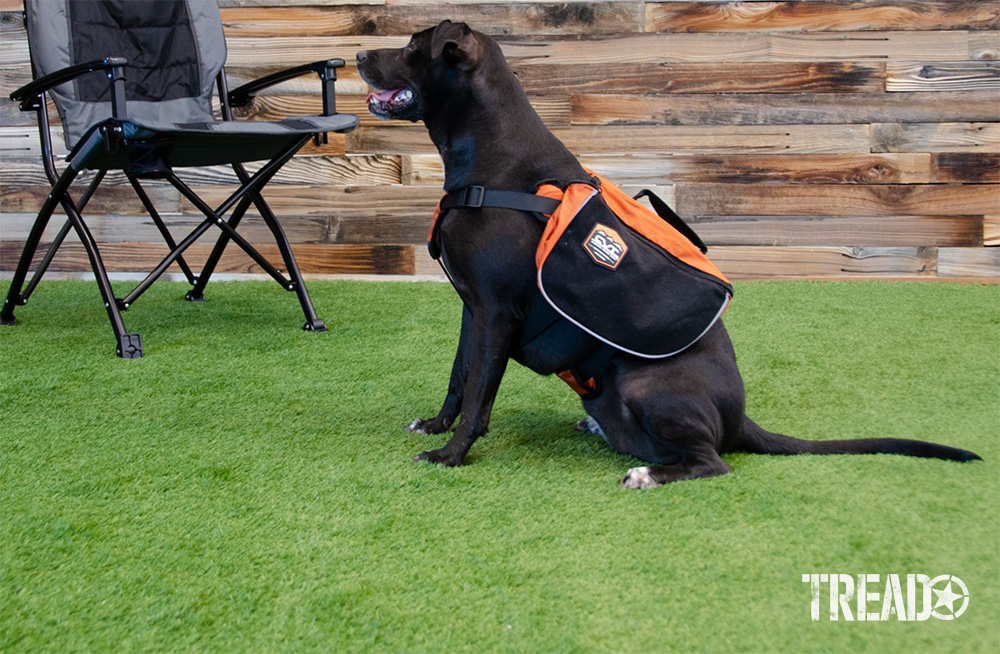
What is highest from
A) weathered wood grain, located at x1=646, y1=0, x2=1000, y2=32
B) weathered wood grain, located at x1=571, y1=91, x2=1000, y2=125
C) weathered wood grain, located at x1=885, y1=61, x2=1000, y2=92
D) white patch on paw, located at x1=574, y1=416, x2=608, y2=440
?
weathered wood grain, located at x1=646, y1=0, x2=1000, y2=32

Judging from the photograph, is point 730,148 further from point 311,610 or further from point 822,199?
point 311,610

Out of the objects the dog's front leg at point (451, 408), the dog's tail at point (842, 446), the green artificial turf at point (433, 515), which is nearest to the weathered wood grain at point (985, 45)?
the green artificial turf at point (433, 515)

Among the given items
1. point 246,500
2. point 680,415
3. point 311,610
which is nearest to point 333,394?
point 246,500

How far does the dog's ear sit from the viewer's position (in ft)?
5.31

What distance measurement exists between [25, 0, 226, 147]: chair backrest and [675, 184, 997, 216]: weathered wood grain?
1.82m

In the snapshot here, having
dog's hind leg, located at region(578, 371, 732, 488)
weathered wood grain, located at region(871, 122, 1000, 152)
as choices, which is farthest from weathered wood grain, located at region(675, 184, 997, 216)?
dog's hind leg, located at region(578, 371, 732, 488)

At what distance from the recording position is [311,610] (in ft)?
3.59

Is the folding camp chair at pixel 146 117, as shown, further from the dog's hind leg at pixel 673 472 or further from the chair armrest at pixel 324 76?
the dog's hind leg at pixel 673 472

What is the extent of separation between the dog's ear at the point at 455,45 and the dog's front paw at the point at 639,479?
77 cm

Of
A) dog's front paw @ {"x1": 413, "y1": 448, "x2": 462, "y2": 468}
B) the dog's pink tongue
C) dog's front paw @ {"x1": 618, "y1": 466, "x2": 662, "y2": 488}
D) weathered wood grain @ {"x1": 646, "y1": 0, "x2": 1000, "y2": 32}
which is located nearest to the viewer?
dog's front paw @ {"x1": 618, "y1": 466, "x2": 662, "y2": 488}

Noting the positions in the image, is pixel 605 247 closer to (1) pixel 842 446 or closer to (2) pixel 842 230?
(1) pixel 842 446

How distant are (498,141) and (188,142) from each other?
4.09 ft

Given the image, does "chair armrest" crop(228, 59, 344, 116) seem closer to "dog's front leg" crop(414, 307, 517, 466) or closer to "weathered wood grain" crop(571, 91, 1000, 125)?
"weathered wood grain" crop(571, 91, 1000, 125)

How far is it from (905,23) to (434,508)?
3031mm
